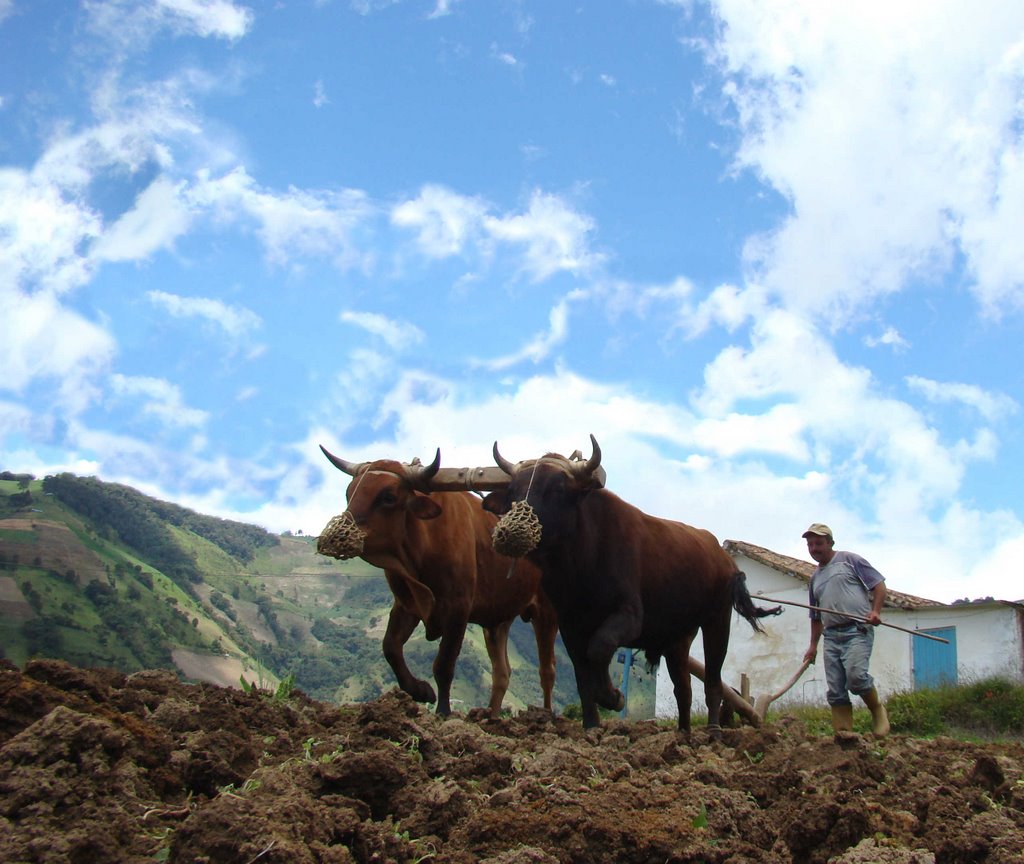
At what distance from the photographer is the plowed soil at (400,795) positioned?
3.25 meters

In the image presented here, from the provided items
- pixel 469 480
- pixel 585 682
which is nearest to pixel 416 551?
pixel 469 480

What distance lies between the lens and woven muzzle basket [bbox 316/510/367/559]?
318 inches

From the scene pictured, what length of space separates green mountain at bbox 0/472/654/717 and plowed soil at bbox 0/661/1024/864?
93.4 ft

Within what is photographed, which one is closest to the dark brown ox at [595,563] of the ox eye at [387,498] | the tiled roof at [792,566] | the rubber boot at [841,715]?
the ox eye at [387,498]

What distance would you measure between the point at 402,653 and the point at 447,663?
0.41 m

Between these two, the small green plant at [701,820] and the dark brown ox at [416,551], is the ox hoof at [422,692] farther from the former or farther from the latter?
the small green plant at [701,820]

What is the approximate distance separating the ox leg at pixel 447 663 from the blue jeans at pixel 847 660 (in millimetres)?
3409

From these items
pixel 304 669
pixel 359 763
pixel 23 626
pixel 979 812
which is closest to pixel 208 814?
pixel 359 763

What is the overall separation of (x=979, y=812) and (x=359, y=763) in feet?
9.65

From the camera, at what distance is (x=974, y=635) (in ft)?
84.6

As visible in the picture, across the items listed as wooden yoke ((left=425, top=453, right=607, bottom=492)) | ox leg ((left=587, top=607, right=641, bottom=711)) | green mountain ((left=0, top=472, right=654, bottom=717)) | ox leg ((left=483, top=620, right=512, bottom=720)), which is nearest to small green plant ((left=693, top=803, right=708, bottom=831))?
ox leg ((left=587, top=607, right=641, bottom=711))

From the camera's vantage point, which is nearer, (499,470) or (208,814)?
(208,814)

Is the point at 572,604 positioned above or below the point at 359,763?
above

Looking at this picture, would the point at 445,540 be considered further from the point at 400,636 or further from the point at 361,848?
the point at 361,848
